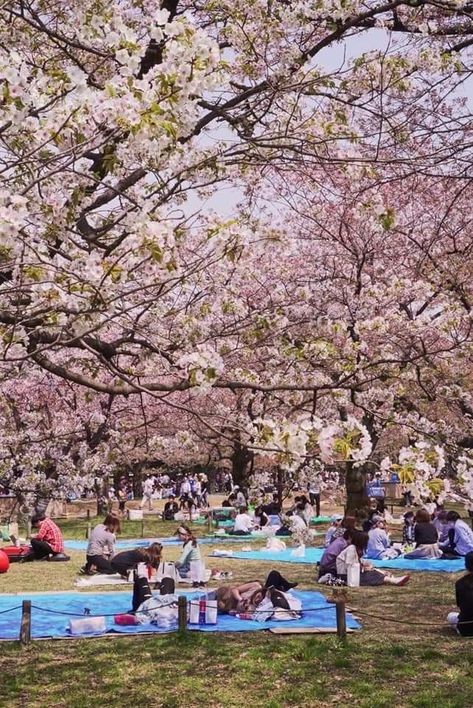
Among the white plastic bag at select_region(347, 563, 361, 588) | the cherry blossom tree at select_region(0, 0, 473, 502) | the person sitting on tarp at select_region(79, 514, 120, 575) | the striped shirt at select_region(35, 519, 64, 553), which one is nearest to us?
the cherry blossom tree at select_region(0, 0, 473, 502)

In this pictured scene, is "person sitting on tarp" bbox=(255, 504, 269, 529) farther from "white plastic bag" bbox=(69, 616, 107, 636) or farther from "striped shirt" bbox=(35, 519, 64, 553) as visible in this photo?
"white plastic bag" bbox=(69, 616, 107, 636)

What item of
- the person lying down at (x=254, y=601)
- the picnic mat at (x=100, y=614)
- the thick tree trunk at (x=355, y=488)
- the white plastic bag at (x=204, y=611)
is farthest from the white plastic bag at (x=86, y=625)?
the thick tree trunk at (x=355, y=488)

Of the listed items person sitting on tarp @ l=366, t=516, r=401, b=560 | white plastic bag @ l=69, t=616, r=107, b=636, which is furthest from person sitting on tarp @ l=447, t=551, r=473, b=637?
person sitting on tarp @ l=366, t=516, r=401, b=560

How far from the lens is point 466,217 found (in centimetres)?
1570

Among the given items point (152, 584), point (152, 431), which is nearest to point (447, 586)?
point (152, 584)

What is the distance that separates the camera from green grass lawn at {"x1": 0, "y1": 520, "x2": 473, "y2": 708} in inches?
282

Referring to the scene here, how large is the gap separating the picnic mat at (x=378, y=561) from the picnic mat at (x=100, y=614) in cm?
390

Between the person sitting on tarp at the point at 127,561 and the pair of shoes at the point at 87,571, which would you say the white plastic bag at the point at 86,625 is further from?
the pair of shoes at the point at 87,571

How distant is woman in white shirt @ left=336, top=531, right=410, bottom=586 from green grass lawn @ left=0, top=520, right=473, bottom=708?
7.97 ft

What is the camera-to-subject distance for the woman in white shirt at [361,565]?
42.3 ft

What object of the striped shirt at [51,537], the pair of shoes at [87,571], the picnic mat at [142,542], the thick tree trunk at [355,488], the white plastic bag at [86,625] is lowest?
the white plastic bag at [86,625]

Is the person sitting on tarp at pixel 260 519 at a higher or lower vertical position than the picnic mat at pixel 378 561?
higher

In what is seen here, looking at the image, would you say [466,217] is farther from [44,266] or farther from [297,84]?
[44,266]

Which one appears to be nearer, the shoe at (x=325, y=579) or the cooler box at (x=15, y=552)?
the shoe at (x=325, y=579)
